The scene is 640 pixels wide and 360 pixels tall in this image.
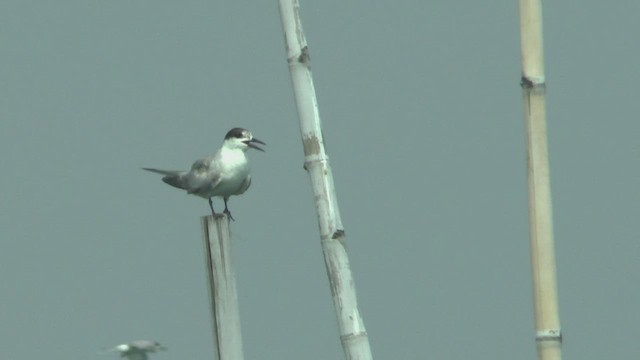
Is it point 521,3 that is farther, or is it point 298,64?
point 298,64

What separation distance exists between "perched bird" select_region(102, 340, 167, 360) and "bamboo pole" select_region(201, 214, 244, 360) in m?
1.02

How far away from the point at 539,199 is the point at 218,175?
4050mm

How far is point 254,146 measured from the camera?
13031 millimetres

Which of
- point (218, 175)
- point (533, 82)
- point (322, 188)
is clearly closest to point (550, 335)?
point (533, 82)

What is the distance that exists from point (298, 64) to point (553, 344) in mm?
2514

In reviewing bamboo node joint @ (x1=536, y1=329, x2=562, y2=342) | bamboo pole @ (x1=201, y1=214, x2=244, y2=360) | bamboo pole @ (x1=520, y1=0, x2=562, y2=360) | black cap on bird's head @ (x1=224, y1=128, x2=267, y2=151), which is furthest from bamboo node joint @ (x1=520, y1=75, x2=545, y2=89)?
black cap on bird's head @ (x1=224, y1=128, x2=267, y2=151)

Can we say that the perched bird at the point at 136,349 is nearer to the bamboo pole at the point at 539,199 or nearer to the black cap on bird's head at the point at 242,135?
the bamboo pole at the point at 539,199

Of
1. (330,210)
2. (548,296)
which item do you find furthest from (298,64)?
(548,296)

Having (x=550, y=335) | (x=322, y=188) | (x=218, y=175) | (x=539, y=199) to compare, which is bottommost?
(x=550, y=335)

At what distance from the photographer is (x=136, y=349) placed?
8727mm

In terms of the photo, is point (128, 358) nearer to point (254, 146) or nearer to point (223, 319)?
point (223, 319)

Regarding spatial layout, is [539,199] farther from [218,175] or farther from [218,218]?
[218,175]

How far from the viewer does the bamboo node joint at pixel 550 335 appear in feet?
29.6

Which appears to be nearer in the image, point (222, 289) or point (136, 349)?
point (136, 349)
